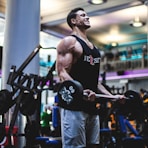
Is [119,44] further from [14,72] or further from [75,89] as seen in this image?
[75,89]

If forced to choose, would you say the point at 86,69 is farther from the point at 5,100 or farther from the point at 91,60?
the point at 5,100

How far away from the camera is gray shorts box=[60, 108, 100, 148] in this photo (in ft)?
6.88

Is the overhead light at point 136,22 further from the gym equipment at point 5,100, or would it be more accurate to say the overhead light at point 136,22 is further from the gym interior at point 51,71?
the gym equipment at point 5,100

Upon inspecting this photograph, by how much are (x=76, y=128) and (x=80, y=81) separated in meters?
0.34

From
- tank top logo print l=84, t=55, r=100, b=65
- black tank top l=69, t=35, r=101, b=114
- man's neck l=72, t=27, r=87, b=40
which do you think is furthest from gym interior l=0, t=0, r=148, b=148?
man's neck l=72, t=27, r=87, b=40

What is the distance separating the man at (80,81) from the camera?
2.11m

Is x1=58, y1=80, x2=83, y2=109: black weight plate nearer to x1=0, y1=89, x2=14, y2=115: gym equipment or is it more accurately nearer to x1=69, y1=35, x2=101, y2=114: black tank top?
x1=69, y1=35, x2=101, y2=114: black tank top

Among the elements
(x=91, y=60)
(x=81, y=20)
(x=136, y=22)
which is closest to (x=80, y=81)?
(x=91, y=60)

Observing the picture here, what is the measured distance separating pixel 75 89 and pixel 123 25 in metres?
7.39

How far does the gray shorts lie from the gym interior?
212mm

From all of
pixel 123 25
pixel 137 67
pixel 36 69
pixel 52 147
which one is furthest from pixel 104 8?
pixel 52 147

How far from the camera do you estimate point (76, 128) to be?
6.88 feet

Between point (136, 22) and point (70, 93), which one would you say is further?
point (136, 22)

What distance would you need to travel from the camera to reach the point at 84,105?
217 centimetres
